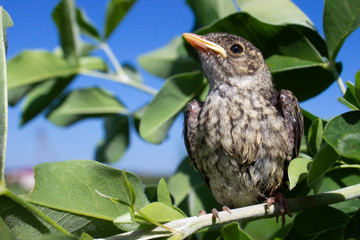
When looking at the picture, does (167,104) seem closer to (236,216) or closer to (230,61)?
(230,61)

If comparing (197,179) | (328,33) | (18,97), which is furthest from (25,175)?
(328,33)

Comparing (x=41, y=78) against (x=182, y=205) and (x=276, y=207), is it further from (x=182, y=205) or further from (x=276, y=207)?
(x=276, y=207)

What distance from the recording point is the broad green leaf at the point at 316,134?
1651mm

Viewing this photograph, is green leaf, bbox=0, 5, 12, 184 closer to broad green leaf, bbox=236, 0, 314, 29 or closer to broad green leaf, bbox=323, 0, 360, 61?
broad green leaf, bbox=236, 0, 314, 29

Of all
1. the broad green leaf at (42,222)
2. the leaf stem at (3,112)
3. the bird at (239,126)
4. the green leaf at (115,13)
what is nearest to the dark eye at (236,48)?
the bird at (239,126)

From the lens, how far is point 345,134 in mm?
1366

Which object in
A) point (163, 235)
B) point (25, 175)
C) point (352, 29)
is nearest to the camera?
point (163, 235)

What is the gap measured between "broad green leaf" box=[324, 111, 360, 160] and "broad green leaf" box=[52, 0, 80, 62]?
85.5 inches

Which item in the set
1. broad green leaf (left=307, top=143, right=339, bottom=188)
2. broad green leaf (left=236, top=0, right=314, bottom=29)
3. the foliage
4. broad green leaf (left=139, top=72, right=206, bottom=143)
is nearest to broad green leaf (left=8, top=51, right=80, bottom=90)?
the foliage

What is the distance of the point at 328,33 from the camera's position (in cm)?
201

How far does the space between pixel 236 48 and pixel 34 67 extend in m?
1.57

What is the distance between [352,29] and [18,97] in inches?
94.4

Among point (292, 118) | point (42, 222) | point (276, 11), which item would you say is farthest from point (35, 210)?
point (276, 11)

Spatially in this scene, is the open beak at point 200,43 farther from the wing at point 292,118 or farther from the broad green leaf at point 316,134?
the broad green leaf at point 316,134
